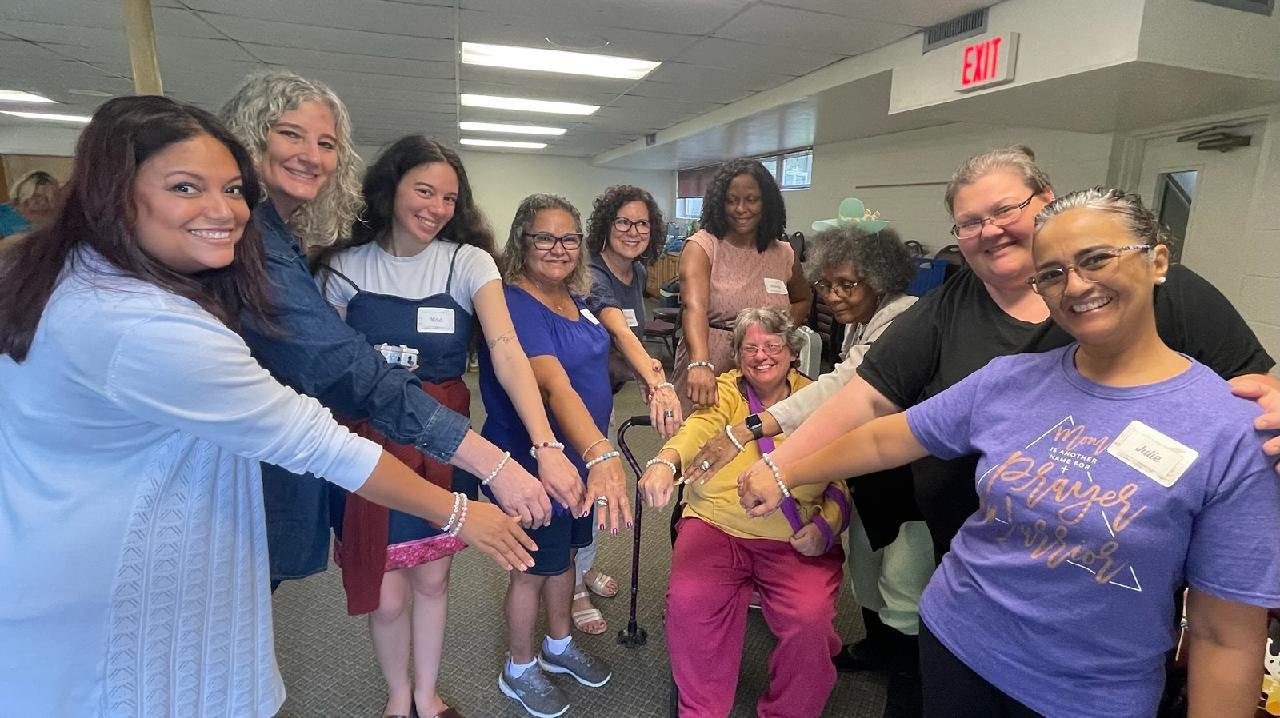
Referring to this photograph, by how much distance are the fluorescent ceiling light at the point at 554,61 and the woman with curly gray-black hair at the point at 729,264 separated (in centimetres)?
306

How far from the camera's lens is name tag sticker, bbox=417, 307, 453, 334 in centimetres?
166

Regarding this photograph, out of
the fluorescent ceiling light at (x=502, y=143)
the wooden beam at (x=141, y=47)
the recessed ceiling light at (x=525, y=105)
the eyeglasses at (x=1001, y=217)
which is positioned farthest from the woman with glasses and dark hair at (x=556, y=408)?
the fluorescent ceiling light at (x=502, y=143)

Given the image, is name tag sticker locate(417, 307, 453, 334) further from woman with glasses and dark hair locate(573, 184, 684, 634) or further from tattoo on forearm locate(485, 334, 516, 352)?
woman with glasses and dark hair locate(573, 184, 684, 634)

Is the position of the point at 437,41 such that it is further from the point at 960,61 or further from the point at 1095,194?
the point at 1095,194

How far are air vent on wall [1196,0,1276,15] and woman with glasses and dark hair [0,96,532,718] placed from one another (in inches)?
170

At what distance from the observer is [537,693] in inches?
80.4

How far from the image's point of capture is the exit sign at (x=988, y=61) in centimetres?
→ 349

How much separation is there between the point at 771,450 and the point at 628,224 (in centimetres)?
111

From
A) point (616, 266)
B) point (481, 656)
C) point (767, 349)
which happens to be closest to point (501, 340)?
point (767, 349)

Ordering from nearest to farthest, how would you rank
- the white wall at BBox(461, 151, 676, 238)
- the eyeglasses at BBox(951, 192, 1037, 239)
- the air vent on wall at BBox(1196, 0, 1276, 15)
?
the eyeglasses at BBox(951, 192, 1037, 239) → the air vent on wall at BBox(1196, 0, 1276, 15) → the white wall at BBox(461, 151, 676, 238)

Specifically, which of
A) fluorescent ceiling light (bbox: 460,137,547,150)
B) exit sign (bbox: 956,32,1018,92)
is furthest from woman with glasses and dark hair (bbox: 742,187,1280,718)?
fluorescent ceiling light (bbox: 460,137,547,150)

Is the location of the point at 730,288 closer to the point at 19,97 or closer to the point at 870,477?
the point at 870,477

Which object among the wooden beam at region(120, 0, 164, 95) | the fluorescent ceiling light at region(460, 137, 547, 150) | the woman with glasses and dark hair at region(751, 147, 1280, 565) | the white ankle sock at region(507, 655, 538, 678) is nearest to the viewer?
the woman with glasses and dark hair at region(751, 147, 1280, 565)

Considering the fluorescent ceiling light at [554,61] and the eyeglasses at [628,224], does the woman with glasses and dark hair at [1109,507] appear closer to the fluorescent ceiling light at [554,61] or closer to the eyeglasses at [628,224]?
the eyeglasses at [628,224]
